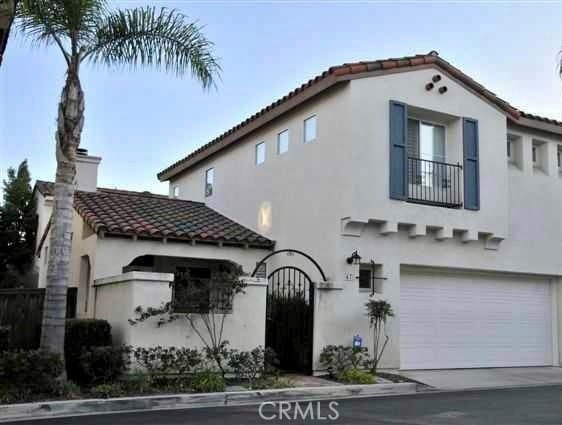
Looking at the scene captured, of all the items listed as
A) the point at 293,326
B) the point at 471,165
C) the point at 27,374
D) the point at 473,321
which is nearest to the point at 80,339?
the point at 27,374

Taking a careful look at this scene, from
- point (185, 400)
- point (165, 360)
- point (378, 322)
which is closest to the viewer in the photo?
point (185, 400)

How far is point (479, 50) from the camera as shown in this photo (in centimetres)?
1527

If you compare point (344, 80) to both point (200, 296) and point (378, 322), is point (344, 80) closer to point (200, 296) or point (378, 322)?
point (378, 322)

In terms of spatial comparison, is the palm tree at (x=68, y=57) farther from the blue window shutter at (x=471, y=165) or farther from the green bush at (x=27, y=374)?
the blue window shutter at (x=471, y=165)

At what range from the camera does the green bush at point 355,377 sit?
483 inches

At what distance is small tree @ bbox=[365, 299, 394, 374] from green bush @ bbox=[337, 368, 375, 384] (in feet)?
2.19

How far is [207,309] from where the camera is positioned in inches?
476

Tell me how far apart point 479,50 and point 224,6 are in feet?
20.4

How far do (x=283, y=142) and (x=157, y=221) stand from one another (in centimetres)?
394

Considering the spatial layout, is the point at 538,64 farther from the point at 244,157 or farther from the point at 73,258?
the point at 73,258

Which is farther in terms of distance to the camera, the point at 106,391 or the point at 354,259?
the point at 354,259

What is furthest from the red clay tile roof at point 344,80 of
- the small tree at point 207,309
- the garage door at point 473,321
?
the small tree at point 207,309

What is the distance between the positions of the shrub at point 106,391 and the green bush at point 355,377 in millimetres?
4482

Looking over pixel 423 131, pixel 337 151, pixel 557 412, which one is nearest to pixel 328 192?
pixel 337 151
